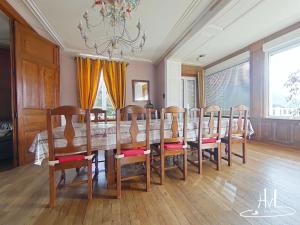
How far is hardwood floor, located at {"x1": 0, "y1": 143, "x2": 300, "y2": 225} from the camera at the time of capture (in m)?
1.50

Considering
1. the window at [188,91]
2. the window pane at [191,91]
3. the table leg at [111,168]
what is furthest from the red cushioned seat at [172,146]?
the window pane at [191,91]

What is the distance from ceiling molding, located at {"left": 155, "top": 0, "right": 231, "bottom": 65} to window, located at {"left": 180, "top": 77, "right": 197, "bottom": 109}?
1.88 meters

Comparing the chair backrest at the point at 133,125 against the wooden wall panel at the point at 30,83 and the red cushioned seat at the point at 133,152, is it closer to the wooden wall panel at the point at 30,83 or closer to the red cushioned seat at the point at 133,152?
the red cushioned seat at the point at 133,152

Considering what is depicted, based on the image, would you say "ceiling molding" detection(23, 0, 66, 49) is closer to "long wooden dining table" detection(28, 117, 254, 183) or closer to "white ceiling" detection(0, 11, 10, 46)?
"white ceiling" detection(0, 11, 10, 46)

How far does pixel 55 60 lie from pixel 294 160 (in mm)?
5466

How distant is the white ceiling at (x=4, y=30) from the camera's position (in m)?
3.08

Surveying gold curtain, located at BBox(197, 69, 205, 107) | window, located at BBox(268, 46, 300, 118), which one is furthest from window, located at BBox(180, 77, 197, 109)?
window, located at BBox(268, 46, 300, 118)

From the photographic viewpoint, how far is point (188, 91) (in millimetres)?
6566

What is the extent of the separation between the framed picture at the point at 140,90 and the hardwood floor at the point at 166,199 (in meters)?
3.49

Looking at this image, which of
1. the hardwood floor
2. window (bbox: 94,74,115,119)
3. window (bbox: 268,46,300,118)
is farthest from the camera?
window (bbox: 94,74,115,119)

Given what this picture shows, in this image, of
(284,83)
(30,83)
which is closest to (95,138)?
(30,83)

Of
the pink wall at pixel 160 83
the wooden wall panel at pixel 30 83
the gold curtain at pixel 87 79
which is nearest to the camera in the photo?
the wooden wall panel at pixel 30 83

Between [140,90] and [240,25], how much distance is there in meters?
3.34

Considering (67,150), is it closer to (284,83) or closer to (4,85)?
(4,85)
